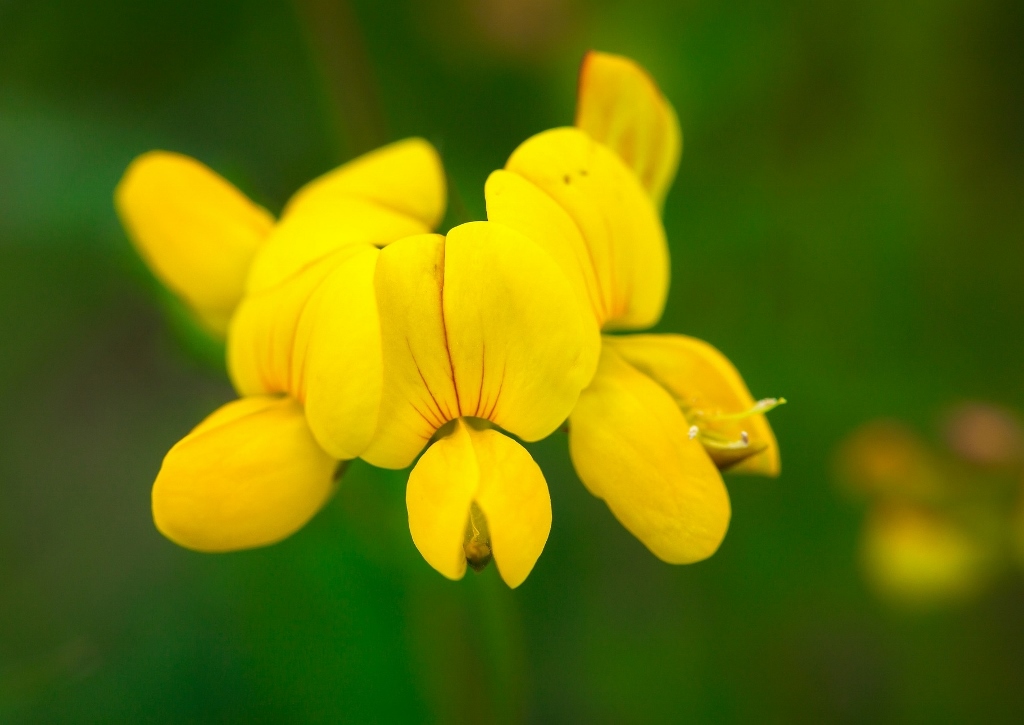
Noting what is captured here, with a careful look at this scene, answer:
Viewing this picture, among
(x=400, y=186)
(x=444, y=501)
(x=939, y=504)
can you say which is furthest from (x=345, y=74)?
(x=939, y=504)

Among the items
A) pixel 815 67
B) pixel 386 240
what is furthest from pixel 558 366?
pixel 815 67

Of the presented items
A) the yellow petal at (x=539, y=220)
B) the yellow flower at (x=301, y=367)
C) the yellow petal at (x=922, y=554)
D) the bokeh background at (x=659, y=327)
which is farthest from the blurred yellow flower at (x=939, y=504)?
the yellow flower at (x=301, y=367)

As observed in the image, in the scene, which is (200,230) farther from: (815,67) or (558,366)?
(815,67)

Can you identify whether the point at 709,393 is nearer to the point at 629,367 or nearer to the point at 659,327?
the point at 629,367

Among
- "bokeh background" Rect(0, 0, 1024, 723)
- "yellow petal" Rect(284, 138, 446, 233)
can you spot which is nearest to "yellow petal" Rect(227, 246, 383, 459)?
"yellow petal" Rect(284, 138, 446, 233)

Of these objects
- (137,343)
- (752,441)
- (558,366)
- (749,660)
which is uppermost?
(558,366)

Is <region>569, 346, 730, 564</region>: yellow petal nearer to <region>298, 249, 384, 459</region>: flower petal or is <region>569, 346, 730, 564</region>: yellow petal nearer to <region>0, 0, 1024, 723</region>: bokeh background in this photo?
<region>298, 249, 384, 459</region>: flower petal
